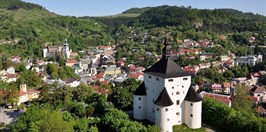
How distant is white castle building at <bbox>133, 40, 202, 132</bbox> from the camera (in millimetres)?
32000

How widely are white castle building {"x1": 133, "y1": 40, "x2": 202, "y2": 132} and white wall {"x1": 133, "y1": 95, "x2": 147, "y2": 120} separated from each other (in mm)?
405

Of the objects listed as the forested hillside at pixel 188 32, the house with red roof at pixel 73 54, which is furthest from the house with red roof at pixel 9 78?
the forested hillside at pixel 188 32

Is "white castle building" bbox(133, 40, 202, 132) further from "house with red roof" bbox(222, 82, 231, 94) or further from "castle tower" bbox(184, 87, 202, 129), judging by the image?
"house with red roof" bbox(222, 82, 231, 94)

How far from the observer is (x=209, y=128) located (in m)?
34.3

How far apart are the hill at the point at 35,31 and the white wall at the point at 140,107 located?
67761 mm

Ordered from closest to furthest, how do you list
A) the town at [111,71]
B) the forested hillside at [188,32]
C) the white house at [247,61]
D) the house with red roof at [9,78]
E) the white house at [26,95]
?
the white house at [26,95]
the town at [111,71]
the house with red roof at [9,78]
the white house at [247,61]
the forested hillside at [188,32]

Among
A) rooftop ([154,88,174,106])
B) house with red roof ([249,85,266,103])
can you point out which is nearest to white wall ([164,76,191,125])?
rooftop ([154,88,174,106])

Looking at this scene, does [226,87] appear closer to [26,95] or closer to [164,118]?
[164,118]

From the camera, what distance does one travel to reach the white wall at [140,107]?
3525 centimetres

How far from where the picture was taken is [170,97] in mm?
32719

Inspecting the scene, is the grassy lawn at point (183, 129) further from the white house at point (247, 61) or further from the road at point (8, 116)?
the white house at point (247, 61)

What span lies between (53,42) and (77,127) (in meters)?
87.9

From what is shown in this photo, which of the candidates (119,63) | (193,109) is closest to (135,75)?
(119,63)

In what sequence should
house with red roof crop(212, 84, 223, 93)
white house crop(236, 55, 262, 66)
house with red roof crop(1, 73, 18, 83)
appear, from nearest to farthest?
house with red roof crop(1, 73, 18, 83) → house with red roof crop(212, 84, 223, 93) → white house crop(236, 55, 262, 66)
